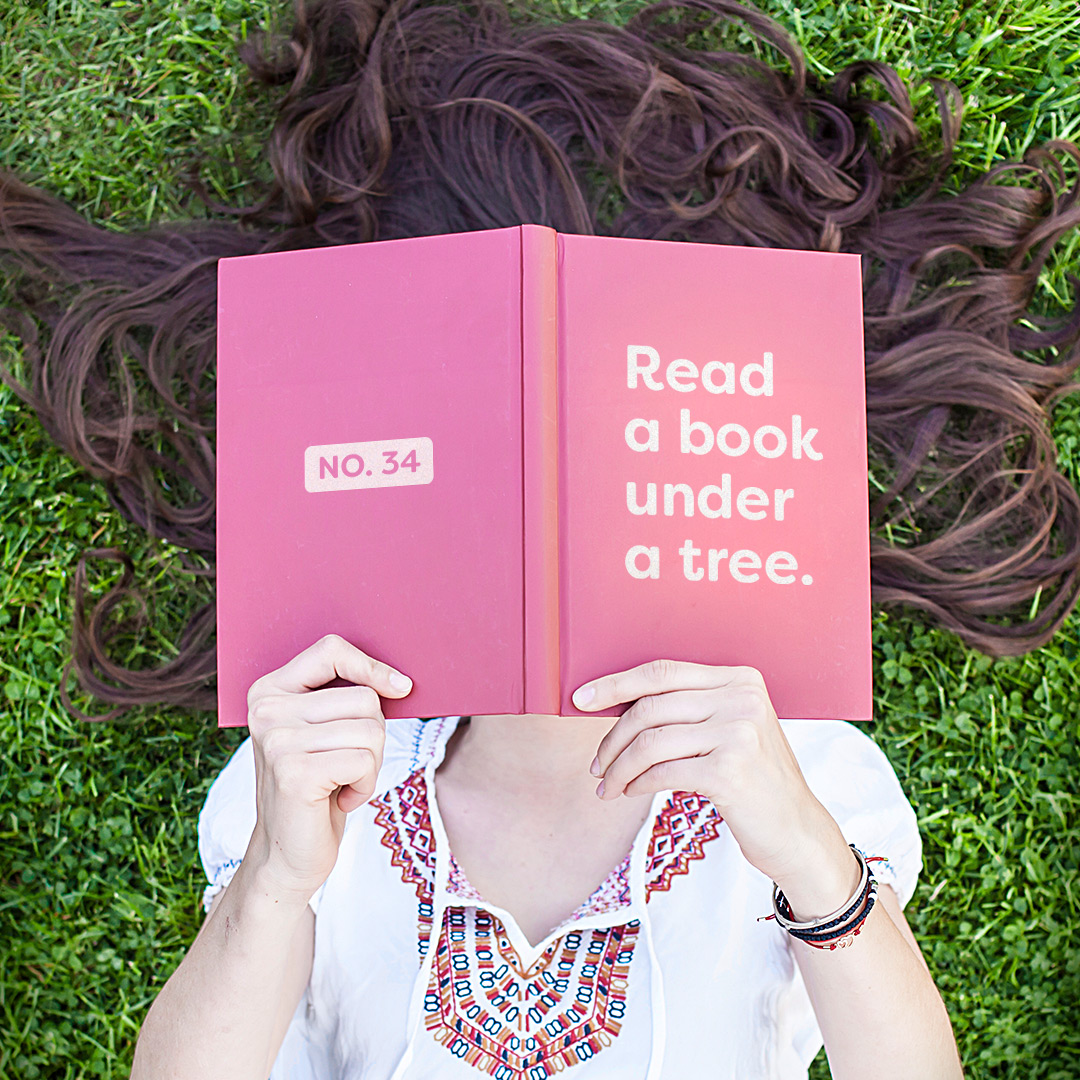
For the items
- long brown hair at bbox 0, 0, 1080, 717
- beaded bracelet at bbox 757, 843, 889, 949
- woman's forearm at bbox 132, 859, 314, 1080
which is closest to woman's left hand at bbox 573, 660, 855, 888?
beaded bracelet at bbox 757, 843, 889, 949

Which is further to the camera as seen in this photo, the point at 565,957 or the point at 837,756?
the point at 837,756

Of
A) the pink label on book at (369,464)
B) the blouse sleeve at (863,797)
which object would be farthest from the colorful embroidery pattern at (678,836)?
the pink label on book at (369,464)

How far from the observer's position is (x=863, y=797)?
1.33 meters

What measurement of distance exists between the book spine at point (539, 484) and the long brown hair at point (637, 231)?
1.75 feet

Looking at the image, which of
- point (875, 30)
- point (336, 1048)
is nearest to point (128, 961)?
point (336, 1048)

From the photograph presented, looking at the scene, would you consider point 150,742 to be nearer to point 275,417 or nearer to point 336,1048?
point 336,1048

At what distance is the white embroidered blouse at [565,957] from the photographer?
3.95 feet

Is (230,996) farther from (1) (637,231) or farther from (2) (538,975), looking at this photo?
(1) (637,231)

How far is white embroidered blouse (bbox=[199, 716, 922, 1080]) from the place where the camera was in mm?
1205

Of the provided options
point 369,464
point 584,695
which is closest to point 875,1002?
point 584,695

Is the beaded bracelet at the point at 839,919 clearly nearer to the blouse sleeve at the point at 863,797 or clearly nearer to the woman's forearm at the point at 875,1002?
the woman's forearm at the point at 875,1002

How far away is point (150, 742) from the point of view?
5.43 feet

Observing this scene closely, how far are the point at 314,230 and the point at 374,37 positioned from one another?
0.28 meters

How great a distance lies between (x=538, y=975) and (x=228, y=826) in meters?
0.43
